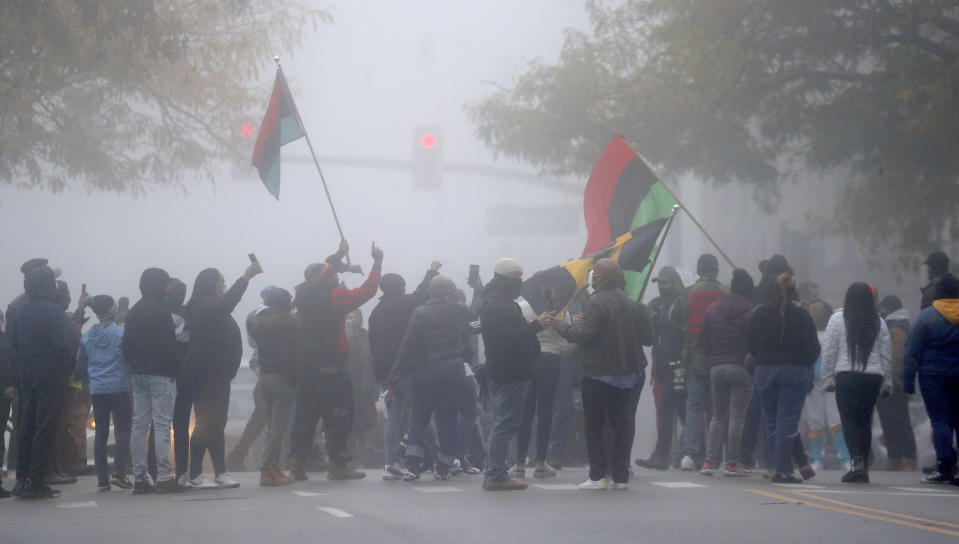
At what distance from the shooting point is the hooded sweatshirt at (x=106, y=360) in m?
11.7

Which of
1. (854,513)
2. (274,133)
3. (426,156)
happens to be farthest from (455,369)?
(426,156)

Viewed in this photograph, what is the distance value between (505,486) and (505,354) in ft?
3.48

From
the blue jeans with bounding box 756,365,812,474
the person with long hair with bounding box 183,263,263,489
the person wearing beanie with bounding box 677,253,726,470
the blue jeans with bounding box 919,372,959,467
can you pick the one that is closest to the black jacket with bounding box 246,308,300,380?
the person with long hair with bounding box 183,263,263,489

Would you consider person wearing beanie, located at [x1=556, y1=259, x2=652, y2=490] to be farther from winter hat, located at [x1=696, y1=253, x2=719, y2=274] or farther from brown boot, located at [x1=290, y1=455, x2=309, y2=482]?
brown boot, located at [x1=290, y1=455, x2=309, y2=482]

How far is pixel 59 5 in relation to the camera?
15.6m

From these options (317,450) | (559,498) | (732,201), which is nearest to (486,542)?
(559,498)

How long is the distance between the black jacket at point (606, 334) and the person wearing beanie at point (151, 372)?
341 centimetres

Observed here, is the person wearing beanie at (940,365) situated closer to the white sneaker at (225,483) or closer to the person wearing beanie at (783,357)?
the person wearing beanie at (783,357)

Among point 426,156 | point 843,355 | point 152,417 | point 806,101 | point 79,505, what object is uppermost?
point 806,101

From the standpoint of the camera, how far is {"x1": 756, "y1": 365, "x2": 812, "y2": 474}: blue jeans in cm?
1123

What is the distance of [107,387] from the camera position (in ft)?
38.3

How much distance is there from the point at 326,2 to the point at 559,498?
46.5m

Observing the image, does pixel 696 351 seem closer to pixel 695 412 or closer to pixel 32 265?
pixel 695 412

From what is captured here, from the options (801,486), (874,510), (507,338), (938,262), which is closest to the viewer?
(874,510)
